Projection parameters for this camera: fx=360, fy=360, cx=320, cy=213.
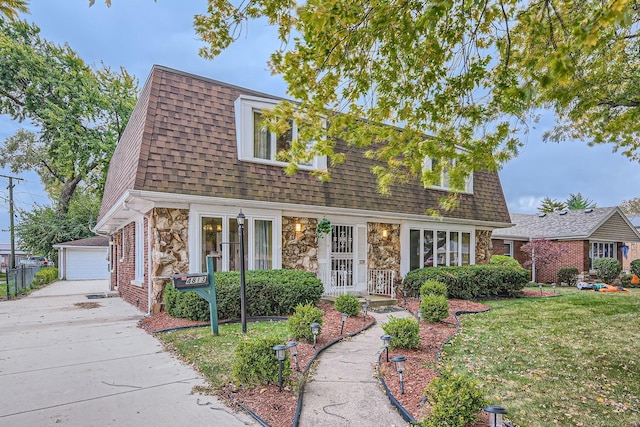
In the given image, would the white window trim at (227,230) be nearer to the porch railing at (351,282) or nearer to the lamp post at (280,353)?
the porch railing at (351,282)

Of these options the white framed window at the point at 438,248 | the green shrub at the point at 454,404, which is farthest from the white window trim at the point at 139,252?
the green shrub at the point at 454,404

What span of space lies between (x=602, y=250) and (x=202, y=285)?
22407 mm

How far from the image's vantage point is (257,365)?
3711 millimetres

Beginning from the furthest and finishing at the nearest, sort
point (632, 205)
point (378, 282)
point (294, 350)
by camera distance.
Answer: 1. point (632, 205)
2. point (378, 282)
3. point (294, 350)

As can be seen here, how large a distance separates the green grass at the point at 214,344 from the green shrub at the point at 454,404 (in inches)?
68.8

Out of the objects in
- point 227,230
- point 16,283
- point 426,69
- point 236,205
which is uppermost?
point 426,69

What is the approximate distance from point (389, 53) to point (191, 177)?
507 centimetres

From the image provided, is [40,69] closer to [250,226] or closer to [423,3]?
[250,226]

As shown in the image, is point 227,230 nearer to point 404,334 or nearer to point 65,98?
point 404,334

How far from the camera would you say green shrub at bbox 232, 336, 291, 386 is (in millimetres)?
3707

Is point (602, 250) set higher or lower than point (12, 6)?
lower

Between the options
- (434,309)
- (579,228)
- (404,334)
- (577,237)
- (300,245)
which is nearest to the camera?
(404,334)

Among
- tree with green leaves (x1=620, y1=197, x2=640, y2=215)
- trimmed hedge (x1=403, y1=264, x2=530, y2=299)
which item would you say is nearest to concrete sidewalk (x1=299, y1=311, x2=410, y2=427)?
trimmed hedge (x1=403, y1=264, x2=530, y2=299)

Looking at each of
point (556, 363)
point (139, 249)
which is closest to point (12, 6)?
point (556, 363)
